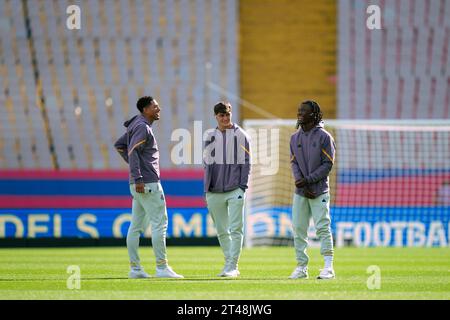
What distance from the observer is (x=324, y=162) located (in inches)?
415

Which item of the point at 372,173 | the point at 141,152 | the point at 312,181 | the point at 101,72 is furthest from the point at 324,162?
the point at 101,72

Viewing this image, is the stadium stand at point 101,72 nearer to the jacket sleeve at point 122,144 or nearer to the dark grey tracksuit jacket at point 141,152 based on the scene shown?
the jacket sleeve at point 122,144

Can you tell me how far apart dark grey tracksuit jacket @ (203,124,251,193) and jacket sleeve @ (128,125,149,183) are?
2.58 feet

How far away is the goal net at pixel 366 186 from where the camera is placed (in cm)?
2003

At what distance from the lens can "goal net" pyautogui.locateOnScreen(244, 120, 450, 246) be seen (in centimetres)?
2003

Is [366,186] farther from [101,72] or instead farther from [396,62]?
[101,72]

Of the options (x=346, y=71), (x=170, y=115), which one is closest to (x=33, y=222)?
(x=170, y=115)

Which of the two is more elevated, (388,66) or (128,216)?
(388,66)

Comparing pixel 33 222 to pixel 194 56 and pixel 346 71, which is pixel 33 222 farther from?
pixel 346 71

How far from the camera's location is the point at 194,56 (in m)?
25.7

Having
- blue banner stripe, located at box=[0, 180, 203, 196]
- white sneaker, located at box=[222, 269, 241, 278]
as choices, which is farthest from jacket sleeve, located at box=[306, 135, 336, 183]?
blue banner stripe, located at box=[0, 180, 203, 196]
